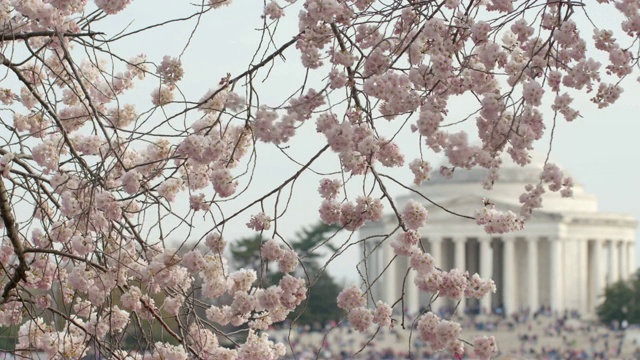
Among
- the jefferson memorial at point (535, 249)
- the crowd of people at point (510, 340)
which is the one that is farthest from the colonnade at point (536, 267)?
the crowd of people at point (510, 340)

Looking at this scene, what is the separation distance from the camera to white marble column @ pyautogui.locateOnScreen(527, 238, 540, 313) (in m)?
108

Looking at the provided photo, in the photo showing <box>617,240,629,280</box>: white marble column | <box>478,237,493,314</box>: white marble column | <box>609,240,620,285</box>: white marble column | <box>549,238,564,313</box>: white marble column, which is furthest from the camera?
<box>617,240,629,280</box>: white marble column

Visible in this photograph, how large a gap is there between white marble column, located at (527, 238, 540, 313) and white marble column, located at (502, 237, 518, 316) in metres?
1.06

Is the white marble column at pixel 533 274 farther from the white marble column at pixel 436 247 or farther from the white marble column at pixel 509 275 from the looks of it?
the white marble column at pixel 436 247

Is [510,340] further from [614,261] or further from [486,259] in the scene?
[614,261]

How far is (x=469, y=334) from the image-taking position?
8200cm

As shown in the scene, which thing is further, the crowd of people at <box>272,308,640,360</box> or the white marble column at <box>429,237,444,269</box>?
the white marble column at <box>429,237,444,269</box>

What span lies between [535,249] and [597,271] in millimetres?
4541

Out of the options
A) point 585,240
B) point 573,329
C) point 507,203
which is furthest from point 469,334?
point 585,240

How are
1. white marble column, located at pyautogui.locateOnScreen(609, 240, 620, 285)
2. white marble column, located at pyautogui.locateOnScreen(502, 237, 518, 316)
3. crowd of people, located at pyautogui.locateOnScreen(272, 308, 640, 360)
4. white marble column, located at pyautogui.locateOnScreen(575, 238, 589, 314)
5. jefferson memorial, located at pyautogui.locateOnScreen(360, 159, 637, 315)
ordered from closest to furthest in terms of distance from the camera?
crowd of people, located at pyautogui.locateOnScreen(272, 308, 640, 360), jefferson memorial, located at pyautogui.locateOnScreen(360, 159, 637, 315), white marble column, located at pyautogui.locateOnScreen(502, 237, 518, 316), white marble column, located at pyautogui.locateOnScreen(575, 238, 589, 314), white marble column, located at pyautogui.locateOnScreen(609, 240, 620, 285)

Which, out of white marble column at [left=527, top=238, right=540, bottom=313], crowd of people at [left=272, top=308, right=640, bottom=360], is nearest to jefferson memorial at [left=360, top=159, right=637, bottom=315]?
white marble column at [left=527, top=238, right=540, bottom=313]

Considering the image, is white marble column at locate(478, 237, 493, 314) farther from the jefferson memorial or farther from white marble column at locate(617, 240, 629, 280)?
white marble column at locate(617, 240, 629, 280)

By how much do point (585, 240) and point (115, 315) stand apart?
99660 millimetres

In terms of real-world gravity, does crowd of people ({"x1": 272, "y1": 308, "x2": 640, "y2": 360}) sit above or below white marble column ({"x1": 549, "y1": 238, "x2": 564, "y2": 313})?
below
